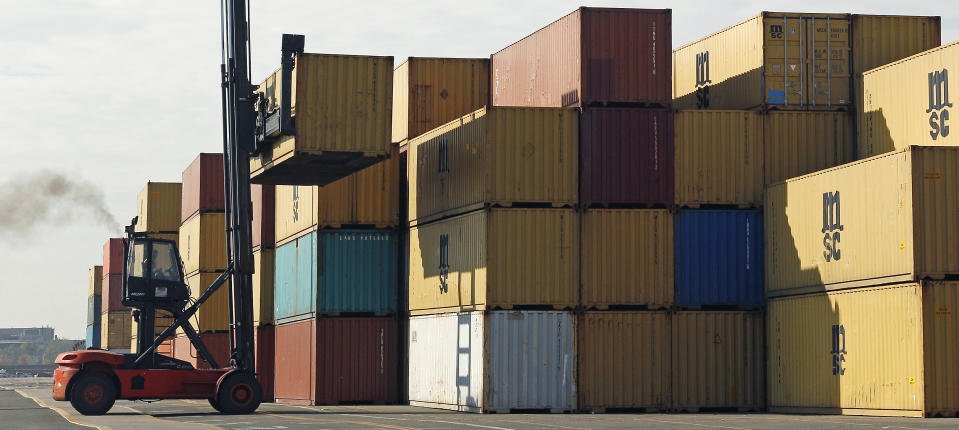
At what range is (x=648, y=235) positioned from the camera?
34.5m

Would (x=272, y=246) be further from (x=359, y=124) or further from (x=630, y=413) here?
(x=630, y=413)

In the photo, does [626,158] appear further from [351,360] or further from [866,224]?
[351,360]

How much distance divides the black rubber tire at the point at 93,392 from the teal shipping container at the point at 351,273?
26.5ft

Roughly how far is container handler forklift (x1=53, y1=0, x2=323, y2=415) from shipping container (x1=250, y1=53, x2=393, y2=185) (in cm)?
44

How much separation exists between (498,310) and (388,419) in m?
A: 4.66

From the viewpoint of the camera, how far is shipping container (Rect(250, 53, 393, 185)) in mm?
34781

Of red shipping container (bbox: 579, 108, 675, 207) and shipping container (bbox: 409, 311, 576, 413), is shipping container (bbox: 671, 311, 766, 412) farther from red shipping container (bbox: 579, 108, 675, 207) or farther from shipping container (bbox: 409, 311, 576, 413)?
red shipping container (bbox: 579, 108, 675, 207)

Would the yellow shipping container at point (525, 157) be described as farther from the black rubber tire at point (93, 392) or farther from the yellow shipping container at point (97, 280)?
the yellow shipping container at point (97, 280)

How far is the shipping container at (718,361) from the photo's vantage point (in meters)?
34.5

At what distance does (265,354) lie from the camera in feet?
159

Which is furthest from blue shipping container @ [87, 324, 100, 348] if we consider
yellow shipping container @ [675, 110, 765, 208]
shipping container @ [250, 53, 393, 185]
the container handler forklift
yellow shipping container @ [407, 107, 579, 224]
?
yellow shipping container @ [675, 110, 765, 208]

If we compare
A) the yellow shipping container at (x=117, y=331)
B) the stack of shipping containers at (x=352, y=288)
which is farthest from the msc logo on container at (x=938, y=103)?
the yellow shipping container at (x=117, y=331)

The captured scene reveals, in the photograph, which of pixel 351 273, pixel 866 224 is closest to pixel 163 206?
pixel 351 273

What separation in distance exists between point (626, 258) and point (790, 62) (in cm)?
718
